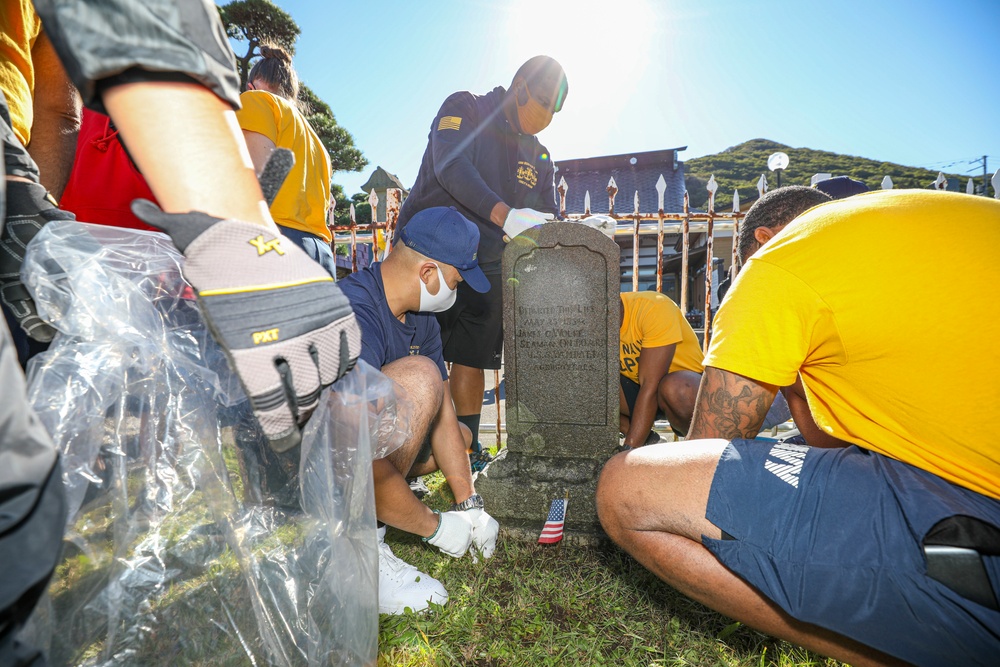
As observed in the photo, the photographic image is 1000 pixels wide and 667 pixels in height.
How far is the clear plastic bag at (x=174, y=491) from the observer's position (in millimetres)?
881

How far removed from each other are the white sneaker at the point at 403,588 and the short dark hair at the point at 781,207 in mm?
1786

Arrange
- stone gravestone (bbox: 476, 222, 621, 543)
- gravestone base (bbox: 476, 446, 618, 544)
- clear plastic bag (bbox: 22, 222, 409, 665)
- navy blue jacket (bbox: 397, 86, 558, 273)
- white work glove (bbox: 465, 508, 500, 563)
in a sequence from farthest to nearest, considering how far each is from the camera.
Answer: navy blue jacket (bbox: 397, 86, 558, 273) → stone gravestone (bbox: 476, 222, 621, 543) → gravestone base (bbox: 476, 446, 618, 544) → white work glove (bbox: 465, 508, 500, 563) → clear plastic bag (bbox: 22, 222, 409, 665)

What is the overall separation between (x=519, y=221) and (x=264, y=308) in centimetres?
252

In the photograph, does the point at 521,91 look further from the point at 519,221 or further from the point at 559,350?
the point at 559,350

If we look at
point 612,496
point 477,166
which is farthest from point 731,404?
point 477,166

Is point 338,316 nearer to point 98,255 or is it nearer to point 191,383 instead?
point 191,383

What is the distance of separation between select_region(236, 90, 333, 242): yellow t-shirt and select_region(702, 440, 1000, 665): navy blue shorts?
2.20 m

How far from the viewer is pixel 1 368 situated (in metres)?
0.47

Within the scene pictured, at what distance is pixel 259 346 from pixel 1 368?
0.78 feet

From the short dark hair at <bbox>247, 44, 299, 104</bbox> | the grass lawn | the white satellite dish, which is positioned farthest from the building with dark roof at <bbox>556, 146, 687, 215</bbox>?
the grass lawn

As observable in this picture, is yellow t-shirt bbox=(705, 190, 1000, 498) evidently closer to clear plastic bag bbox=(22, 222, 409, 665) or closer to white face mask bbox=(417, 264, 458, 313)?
clear plastic bag bbox=(22, 222, 409, 665)

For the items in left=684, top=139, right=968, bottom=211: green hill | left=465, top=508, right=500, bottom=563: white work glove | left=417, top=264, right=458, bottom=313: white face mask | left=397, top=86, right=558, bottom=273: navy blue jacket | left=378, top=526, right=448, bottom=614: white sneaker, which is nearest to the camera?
left=378, top=526, right=448, bottom=614: white sneaker

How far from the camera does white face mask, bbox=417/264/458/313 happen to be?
2.39 m

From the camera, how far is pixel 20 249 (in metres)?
0.97
